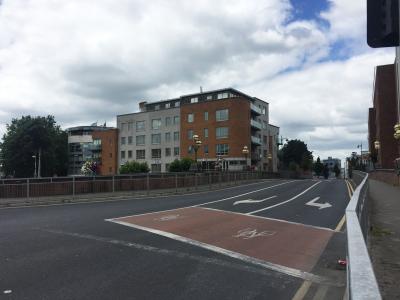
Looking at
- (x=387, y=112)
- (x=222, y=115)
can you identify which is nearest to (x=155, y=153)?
(x=222, y=115)

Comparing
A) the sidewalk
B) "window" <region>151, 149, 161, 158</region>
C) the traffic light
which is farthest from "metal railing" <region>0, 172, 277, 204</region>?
"window" <region>151, 149, 161, 158</region>

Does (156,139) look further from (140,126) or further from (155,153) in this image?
(140,126)

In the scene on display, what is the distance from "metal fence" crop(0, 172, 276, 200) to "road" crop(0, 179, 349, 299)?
7.74 meters

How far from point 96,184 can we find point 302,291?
21.0m

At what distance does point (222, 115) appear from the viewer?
84750 millimetres

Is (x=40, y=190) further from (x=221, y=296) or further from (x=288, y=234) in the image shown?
(x=221, y=296)

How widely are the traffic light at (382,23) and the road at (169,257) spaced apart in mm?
3659

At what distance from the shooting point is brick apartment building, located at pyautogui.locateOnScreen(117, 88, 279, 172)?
270 ft

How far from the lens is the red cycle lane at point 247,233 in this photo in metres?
9.33

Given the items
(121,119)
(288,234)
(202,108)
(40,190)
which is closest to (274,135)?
(202,108)

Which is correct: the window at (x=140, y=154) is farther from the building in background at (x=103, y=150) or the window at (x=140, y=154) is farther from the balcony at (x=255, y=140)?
the balcony at (x=255, y=140)

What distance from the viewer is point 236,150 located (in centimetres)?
8150

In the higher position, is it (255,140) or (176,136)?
(176,136)

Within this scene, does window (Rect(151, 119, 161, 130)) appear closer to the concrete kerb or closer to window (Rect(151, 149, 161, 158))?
window (Rect(151, 149, 161, 158))
